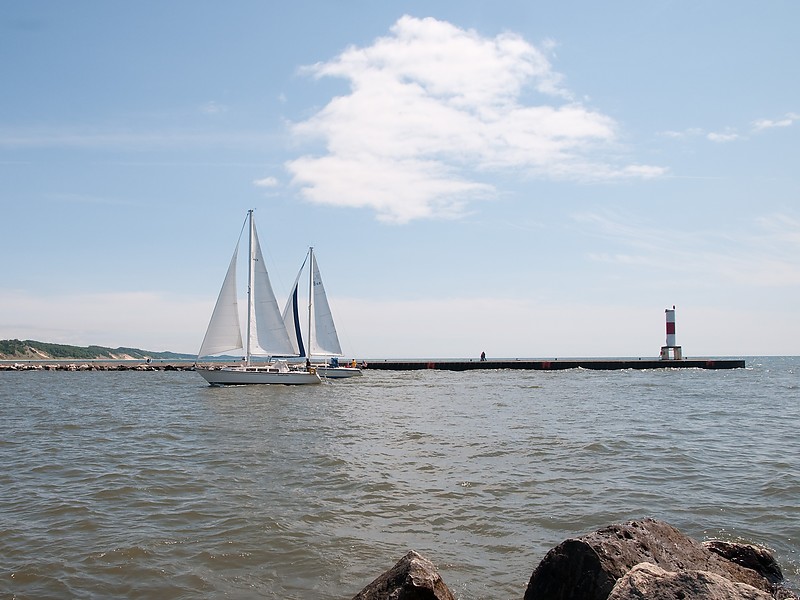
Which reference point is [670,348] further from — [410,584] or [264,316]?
[410,584]

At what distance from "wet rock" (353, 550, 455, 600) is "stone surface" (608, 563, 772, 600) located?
1523 millimetres

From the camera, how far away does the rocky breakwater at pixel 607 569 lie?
5.04 meters

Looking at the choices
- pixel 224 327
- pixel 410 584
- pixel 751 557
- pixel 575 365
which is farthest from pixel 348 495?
pixel 575 365

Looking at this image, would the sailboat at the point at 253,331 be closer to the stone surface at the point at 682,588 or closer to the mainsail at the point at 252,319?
the mainsail at the point at 252,319

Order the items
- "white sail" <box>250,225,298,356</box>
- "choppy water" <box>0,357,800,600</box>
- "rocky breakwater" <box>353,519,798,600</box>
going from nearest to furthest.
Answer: "rocky breakwater" <box>353,519,798,600</box> < "choppy water" <box>0,357,800,600</box> < "white sail" <box>250,225,298,356</box>

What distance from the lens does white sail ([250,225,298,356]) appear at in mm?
43781

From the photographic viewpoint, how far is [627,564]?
543cm

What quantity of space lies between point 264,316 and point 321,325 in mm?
14188

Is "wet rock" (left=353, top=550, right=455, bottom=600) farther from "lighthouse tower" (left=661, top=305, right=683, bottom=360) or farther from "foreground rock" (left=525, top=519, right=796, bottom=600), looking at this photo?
"lighthouse tower" (left=661, top=305, right=683, bottom=360)

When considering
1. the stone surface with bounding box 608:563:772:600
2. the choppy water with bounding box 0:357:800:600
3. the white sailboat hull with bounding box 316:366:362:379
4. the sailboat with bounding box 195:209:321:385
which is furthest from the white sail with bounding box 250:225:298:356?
the stone surface with bounding box 608:563:772:600

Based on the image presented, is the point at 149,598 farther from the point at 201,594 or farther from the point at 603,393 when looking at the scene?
the point at 603,393

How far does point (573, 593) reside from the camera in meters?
5.43

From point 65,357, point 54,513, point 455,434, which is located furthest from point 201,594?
point 65,357

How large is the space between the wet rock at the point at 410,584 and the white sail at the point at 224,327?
3859 centimetres
